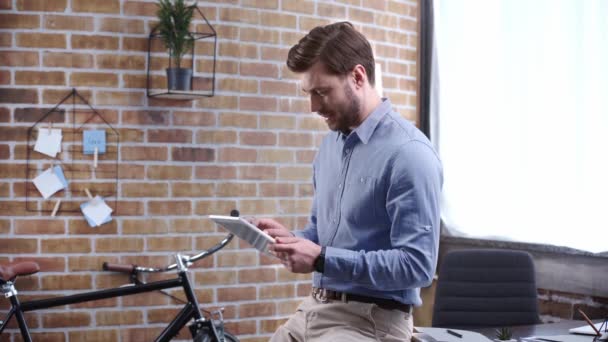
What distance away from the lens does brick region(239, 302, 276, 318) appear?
3.34 m

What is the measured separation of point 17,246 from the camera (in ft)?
10.0

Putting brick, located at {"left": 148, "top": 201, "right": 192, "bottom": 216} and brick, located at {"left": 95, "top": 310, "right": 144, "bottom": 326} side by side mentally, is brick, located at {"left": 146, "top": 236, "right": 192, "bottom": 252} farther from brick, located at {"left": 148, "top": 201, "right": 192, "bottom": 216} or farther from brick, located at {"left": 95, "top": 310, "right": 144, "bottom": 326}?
brick, located at {"left": 95, "top": 310, "right": 144, "bottom": 326}

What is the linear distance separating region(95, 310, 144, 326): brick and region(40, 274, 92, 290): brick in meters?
0.14

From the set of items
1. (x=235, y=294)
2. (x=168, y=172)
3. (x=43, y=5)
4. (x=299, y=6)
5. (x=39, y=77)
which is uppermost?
(x=299, y=6)

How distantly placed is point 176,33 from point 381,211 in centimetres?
159

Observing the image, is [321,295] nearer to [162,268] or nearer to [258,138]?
[162,268]

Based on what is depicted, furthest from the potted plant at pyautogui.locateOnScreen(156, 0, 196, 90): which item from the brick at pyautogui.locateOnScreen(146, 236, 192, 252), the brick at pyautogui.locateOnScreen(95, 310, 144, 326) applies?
the brick at pyautogui.locateOnScreen(95, 310, 144, 326)

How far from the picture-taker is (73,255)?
10.2 feet

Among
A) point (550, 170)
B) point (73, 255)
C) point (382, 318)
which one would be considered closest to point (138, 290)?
point (73, 255)

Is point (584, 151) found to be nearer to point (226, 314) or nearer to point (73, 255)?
point (226, 314)

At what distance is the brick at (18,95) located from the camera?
3.06 metres

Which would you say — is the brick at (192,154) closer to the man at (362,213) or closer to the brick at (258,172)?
the brick at (258,172)

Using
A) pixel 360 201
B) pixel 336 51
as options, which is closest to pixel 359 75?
pixel 336 51

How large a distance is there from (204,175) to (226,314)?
648 mm
